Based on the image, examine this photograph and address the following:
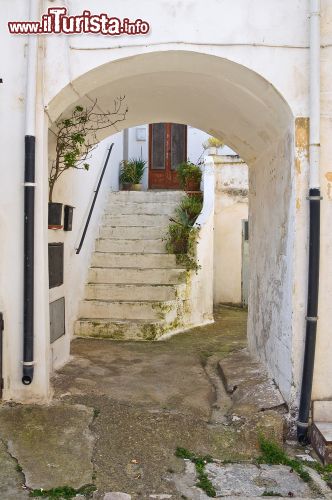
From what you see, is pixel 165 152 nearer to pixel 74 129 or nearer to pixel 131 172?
pixel 131 172

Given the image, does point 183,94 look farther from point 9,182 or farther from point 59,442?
point 59,442

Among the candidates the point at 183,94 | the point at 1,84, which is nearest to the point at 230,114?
the point at 183,94

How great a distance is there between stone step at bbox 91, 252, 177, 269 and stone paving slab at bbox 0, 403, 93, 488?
429 centimetres

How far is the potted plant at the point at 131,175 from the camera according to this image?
11.4m

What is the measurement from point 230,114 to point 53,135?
5.87ft

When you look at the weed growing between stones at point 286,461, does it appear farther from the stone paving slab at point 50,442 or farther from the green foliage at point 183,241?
the green foliage at point 183,241

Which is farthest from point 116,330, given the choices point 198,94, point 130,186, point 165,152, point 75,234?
point 165,152

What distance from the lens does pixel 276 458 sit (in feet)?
10.9

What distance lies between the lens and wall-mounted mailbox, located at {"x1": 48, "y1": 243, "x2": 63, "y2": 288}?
472 cm

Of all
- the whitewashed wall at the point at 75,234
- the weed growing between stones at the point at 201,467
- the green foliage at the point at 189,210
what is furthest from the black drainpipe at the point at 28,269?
the green foliage at the point at 189,210

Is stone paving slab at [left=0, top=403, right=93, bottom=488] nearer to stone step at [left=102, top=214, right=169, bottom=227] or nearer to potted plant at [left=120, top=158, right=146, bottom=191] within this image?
stone step at [left=102, top=214, right=169, bottom=227]

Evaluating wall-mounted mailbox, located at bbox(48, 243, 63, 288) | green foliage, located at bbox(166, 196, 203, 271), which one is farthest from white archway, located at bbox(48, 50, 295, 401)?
green foliage, located at bbox(166, 196, 203, 271)

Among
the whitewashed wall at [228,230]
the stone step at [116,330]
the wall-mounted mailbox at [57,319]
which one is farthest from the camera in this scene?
the whitewashed wall at [228,230]

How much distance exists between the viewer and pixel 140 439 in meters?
3.42
